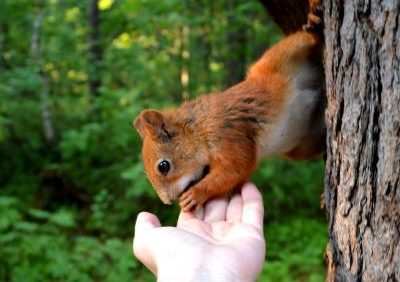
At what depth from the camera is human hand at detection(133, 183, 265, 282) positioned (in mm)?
1824

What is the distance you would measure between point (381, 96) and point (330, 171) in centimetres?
44

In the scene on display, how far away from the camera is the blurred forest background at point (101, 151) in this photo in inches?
191

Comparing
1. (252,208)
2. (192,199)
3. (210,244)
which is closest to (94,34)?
(192,199)

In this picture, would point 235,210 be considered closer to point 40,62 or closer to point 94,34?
point 40,62

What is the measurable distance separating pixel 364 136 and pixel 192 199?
993 mm

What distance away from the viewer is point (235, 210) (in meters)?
2.39

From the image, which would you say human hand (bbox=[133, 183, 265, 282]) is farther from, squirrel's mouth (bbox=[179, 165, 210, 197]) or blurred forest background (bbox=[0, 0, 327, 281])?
blurred forest background (bbox=[0, 0, 327, 281])

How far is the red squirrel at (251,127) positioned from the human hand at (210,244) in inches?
9.7

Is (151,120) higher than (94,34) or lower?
higher

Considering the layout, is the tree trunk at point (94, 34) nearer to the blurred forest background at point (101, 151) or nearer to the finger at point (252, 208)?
the blurred forest background at point (101, 151)

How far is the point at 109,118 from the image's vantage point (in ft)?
22.9

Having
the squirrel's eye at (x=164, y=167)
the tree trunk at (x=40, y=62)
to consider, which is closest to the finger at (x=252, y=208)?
the squirrel's eye at (x=164, y=167)

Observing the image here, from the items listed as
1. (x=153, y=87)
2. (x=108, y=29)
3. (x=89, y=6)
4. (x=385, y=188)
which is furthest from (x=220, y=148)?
(x=153, y=87)

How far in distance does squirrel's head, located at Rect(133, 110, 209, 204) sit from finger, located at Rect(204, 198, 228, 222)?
232 millimetres
